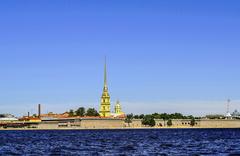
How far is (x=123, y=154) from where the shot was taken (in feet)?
155

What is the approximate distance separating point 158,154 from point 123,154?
9.01 ft

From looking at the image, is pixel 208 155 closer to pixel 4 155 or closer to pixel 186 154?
pixel 186 154

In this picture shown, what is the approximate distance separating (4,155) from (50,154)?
3.54m

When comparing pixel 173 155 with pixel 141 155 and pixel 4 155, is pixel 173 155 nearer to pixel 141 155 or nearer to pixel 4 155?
pixel 141 155

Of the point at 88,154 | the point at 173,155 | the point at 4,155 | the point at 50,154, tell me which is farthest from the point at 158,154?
the point at 4,155

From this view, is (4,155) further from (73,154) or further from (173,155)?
(173,155)

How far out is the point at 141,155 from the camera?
47000 millimetres

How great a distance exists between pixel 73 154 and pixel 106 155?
130 inches

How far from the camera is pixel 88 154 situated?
160 ft

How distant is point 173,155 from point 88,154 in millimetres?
6667

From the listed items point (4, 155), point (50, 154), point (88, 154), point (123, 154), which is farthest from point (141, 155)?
point (4, 155)

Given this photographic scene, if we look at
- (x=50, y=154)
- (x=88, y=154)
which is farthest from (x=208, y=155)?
(x=50, y=154)

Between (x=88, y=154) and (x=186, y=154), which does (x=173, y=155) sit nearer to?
(x=186, y=154)

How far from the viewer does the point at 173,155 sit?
4700cm
